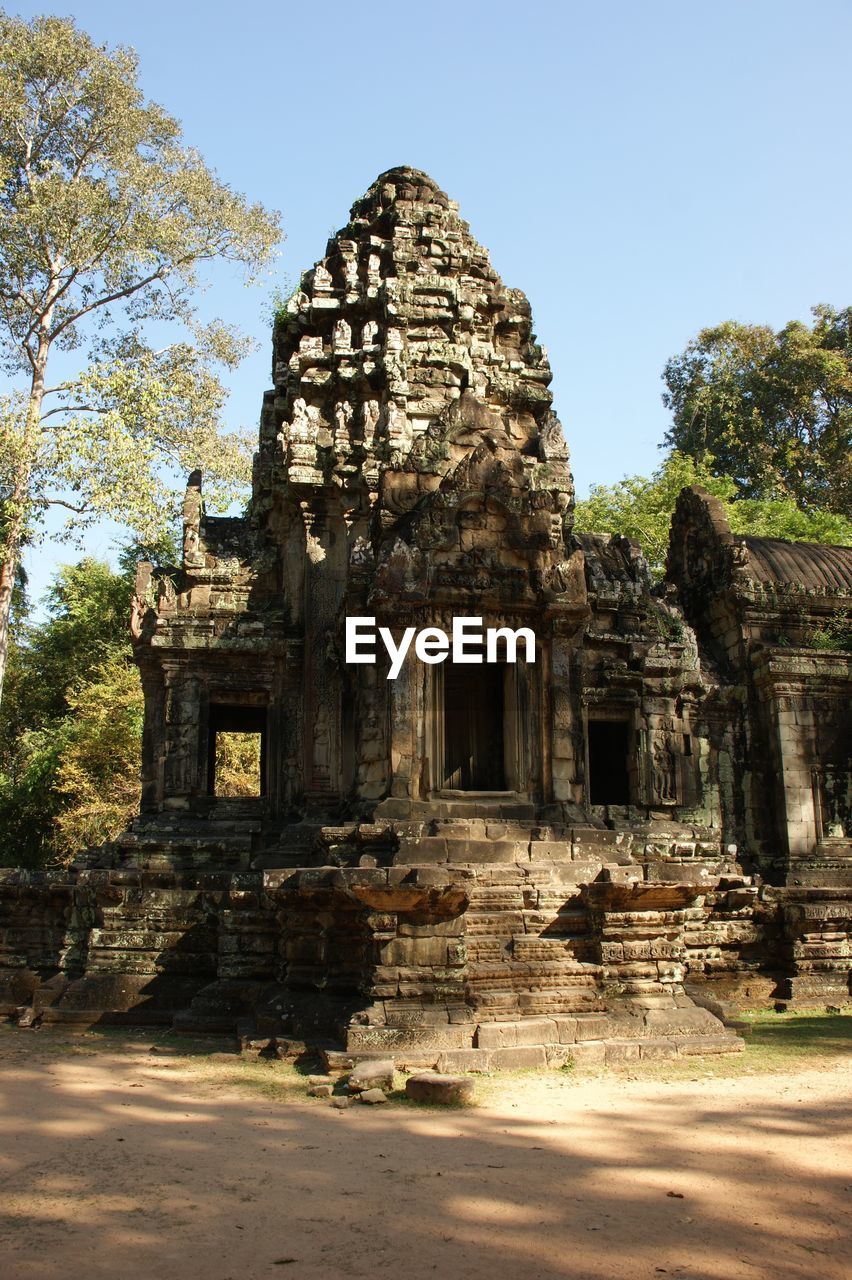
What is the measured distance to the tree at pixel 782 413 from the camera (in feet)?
111

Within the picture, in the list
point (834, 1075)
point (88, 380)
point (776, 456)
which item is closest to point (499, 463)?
point (834, 1075)

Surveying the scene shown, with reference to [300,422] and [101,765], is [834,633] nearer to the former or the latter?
[300,422]

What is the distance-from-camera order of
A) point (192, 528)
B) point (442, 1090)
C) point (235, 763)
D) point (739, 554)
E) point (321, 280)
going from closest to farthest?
point (442, 1090) < point (192, 528) < point (321, 280) < point (739, 554) < point (235, 763)

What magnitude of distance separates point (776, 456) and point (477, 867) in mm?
28765

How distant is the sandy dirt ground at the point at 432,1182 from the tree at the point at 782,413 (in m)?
29.0

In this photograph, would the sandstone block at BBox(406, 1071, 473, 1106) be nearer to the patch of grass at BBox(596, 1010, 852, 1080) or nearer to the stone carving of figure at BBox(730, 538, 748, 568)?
the patch of grass at BBox(596, 1010, 852, 1080)

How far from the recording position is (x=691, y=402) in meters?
35.8

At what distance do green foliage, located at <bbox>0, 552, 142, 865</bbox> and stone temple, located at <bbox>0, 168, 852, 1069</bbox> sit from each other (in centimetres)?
1090

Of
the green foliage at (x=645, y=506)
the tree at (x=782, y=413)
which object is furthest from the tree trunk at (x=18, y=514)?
the tree at (x=782, y=413)

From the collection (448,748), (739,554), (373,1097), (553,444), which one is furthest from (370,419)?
(373,1097)

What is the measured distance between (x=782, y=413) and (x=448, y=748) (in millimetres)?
26636

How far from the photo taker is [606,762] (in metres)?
17.1

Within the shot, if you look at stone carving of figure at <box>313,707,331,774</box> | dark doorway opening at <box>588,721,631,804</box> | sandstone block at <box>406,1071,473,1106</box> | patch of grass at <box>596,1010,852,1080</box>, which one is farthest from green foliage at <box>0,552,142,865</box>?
sandstone block at <box>406,1071,473,1106</box>

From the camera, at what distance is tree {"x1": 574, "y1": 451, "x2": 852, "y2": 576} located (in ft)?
92.3
